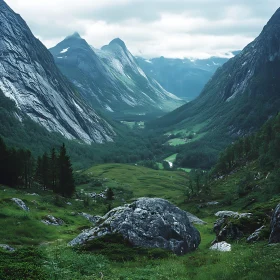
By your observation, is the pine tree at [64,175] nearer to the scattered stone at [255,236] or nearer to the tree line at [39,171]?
the tree line at [39,171]

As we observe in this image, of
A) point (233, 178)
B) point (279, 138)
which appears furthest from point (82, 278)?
point (233, 178)

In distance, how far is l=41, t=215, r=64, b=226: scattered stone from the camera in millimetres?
51412

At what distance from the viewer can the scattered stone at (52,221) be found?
51412 millimetres

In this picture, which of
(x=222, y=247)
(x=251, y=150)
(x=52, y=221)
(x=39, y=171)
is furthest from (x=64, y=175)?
(x=251, y=150)

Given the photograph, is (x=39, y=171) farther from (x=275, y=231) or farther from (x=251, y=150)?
(x=251, y=150)

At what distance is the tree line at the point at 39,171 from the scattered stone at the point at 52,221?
40539 millimetres

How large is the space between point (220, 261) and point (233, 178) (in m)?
116

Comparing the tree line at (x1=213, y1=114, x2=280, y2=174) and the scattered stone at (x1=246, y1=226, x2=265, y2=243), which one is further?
the tree line at (x1=213, y1=114, x2=280, y2=174)

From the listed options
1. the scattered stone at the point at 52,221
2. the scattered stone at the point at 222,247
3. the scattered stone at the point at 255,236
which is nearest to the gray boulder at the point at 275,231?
the scattered stone at the point at 255,236

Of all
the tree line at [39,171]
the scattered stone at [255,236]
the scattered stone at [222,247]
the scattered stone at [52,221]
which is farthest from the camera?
the tree line at [39,171]

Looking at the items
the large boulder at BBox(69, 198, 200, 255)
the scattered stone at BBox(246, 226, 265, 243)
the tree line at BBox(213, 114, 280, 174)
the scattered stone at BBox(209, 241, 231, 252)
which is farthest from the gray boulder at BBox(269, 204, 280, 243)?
the tree line at BBox(213, 114, 280, 174)

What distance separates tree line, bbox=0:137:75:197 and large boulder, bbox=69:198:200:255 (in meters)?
60.6

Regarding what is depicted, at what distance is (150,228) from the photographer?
34.1m

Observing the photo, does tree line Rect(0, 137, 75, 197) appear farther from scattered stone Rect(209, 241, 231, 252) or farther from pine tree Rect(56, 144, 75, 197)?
scattered stone Rect(209, 241, 231, 252)
